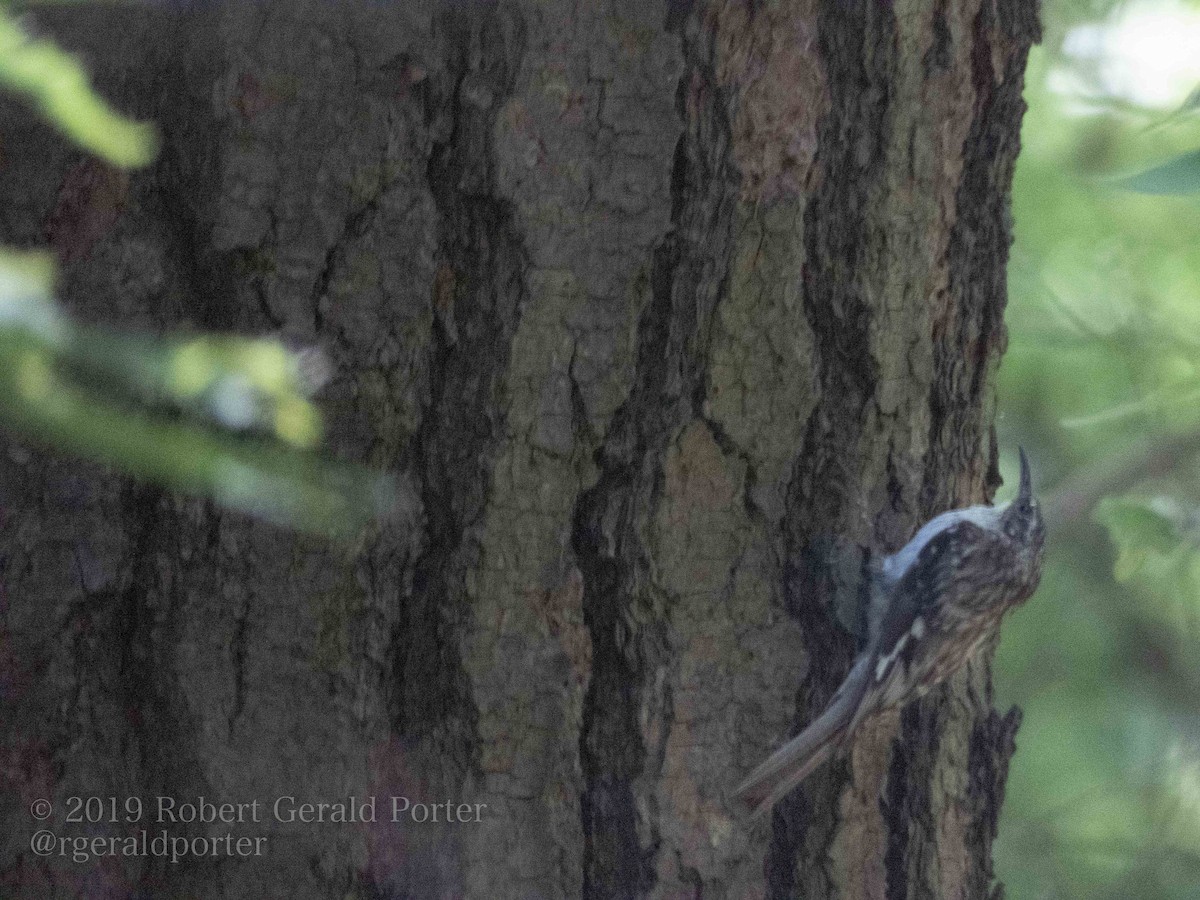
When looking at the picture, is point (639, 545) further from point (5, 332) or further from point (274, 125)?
point (5, 332)

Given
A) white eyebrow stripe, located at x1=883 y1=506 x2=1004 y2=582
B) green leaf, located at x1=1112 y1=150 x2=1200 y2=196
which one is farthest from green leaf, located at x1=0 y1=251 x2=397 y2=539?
green leaf, located at x1=1112 y1=150 x2=1200 y2=196

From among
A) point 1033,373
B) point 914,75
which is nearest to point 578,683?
point 914,75

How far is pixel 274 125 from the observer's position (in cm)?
153

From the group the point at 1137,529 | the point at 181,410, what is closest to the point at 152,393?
the point at 181,410

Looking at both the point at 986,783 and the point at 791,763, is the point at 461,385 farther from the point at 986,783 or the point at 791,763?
the point at 986,783

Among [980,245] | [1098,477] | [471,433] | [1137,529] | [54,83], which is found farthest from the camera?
[1098,477]

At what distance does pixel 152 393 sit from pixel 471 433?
1.28 feet

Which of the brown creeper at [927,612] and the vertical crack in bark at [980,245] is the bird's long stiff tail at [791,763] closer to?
the brown creeper at [927,612]

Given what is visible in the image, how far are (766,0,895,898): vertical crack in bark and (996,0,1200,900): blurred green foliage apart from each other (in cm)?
138

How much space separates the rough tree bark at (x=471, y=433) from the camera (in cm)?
154

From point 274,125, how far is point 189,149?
0.33ft

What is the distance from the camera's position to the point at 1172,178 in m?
1.37

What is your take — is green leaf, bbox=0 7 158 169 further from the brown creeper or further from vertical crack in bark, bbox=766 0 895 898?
the brown creeper

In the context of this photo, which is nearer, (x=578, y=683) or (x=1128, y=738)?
(x=578, y=683)
